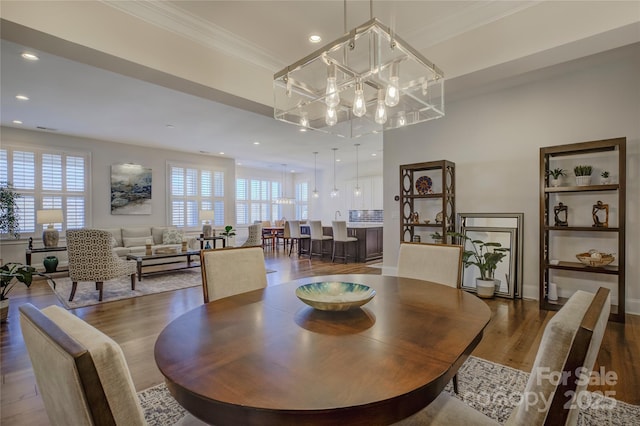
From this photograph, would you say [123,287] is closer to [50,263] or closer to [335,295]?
[50,263]

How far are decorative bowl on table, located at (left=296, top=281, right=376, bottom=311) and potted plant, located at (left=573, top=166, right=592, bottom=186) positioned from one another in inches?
131

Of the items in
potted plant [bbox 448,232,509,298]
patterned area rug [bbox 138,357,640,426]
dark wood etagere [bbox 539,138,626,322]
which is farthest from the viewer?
potted plant [bbox 448,232,509,298]

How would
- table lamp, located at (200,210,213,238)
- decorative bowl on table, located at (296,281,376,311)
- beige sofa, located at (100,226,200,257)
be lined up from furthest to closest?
table lamp, located at (200,210,213,238) → beige sofa, located at (100,226,200,257) → decorative bowl on table, located at (296,281,376,311)

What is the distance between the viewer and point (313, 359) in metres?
0.90

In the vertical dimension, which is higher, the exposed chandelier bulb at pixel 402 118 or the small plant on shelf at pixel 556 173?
the exposed chandelier bulb at pixel 402 118

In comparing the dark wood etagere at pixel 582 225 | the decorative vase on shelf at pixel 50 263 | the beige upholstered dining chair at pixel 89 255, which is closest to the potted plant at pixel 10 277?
the beige upholstered dining chair at pixel 89 255

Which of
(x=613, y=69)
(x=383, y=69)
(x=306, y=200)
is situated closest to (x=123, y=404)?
(x=383, y=69)

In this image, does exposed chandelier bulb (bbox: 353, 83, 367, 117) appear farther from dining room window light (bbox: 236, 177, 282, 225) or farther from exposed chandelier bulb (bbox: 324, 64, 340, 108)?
dining room window light (bbox: 236, 177, 282, 225)

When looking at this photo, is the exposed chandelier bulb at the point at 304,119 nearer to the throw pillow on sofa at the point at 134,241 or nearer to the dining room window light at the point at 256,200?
the throw pillow on sofa at the point at 134,241

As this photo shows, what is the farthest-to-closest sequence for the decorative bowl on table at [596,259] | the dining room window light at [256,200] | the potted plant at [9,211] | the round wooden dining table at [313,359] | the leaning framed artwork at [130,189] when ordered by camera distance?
the dining room window light at [256,200]
the leaning framed artwork at [130,189]
the potted plant at [9,211]
the decorative bowl on table at [596,259]
the round wooden dining table at [313,359]

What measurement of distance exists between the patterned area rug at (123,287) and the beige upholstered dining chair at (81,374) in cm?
408

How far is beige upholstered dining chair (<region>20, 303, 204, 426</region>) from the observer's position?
548 mm

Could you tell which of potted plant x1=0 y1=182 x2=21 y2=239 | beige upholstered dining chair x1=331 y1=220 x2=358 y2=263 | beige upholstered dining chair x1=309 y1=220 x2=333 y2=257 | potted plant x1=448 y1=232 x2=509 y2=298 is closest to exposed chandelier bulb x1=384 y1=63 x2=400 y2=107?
potted plant x1=448 y1=232 x2=509 y2=298

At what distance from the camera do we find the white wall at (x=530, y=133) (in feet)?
10.8
